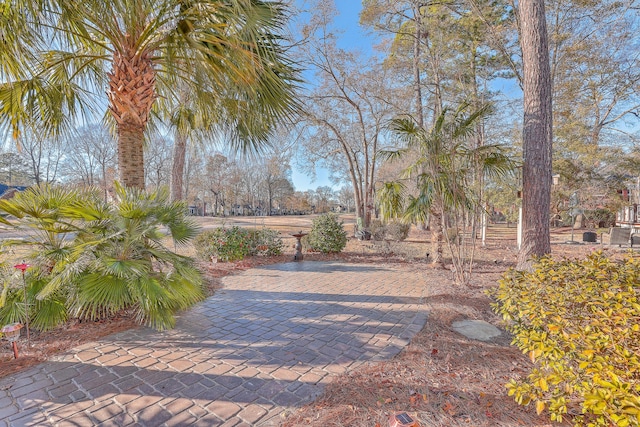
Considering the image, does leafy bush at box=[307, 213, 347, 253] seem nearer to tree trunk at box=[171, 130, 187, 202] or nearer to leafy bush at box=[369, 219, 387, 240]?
leafy bush at box=[369, 219, 387, 240]

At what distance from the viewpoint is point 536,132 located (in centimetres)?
496

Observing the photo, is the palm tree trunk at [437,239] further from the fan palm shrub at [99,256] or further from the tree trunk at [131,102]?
the tree trunk at [131,102]

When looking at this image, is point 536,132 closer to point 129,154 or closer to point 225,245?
point 129,154

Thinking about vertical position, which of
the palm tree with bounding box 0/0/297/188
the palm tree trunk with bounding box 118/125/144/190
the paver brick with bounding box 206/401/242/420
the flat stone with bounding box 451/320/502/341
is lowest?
the paver brick with bounding box 206/401/242/420

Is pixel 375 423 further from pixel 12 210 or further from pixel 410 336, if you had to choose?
pixel 12 210

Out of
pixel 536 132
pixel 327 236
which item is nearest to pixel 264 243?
pixel 327 236

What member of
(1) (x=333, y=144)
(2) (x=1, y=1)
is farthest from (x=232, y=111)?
(1) (x=333, y=144)

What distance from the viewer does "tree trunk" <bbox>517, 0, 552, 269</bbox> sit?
486cm

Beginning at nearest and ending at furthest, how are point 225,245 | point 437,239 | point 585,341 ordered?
point 585,341 < point 437,239 < point 225,245

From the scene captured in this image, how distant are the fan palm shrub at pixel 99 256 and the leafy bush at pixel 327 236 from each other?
5718 mm

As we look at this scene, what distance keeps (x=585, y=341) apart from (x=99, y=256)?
4368 mm

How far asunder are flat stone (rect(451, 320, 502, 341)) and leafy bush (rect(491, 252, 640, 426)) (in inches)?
44.7

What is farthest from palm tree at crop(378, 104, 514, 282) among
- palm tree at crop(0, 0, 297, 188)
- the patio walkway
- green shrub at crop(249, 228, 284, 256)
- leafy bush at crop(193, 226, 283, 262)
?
leafy bush at crop(193, 226, 283, 262)

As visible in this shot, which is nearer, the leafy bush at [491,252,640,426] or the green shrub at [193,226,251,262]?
the leafy bush at [491,252,640,426]
